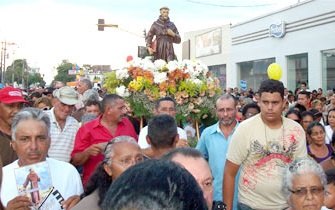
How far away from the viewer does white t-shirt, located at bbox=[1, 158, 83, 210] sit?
11.5ft

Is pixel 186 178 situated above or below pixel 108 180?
above

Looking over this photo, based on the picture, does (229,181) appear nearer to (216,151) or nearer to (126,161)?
(216,151)

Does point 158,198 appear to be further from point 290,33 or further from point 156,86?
point 290,33

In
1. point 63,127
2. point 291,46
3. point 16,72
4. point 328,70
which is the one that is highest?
point 16,72

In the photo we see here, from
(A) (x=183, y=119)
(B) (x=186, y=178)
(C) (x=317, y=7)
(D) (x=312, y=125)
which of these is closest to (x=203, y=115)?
(A) (x=183, y=119)

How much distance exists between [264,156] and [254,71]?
27968 millimetres

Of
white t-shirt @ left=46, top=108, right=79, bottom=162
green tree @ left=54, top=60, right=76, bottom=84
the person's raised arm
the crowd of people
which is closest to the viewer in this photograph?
the crowd of people

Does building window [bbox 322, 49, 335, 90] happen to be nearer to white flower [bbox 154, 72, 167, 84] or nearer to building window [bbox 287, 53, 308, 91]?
building window [bbox 287, 53, 308, 91]

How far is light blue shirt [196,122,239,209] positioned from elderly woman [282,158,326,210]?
1475 millimetres

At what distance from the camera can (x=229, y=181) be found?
15.3 feet

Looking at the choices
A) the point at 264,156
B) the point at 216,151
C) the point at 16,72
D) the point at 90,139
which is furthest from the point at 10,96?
the point at 16,72

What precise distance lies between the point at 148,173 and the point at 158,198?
0.30 ft

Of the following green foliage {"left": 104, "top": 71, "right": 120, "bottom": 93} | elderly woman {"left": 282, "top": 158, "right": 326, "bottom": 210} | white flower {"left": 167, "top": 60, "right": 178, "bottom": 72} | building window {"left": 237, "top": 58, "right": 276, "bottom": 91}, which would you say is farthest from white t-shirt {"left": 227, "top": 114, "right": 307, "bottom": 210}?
building window {"left": 237, "top": 58, "right": 276, "bottom": 91}

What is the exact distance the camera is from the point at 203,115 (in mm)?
6637
